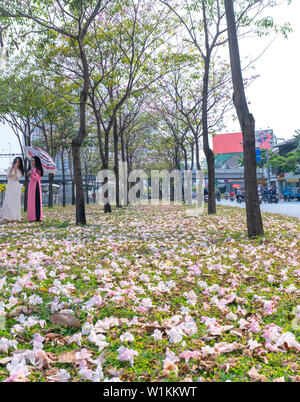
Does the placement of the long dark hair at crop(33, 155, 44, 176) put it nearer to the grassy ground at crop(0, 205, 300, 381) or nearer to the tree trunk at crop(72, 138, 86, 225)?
the tree trunk at crop(72, 138, 86, 225)

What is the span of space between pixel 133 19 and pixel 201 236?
38.8 feet

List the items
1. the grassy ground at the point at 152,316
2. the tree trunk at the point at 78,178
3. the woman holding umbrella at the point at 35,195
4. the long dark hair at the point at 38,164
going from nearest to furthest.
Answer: the grassy ground at the point at 152,316, the tree trunk at the point at 78,178, the long dark hair at the point at 38,164, the woman holding umbrella at the point at 35,195

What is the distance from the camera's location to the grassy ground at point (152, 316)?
2127 millimetres

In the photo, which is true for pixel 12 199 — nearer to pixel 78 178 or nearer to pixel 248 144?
pixel 78 178

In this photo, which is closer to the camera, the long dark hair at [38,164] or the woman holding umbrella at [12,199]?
the long dark hair at [38,164]

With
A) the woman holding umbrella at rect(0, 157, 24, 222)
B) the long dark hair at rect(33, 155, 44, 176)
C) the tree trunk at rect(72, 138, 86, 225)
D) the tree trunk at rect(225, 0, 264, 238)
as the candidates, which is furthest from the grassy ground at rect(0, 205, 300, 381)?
the woman holding umbrella at rect(0, 157, 24, 222)

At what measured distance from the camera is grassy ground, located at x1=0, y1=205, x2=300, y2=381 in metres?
2.13

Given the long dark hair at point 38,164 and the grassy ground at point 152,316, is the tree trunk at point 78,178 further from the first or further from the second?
the grassy ground at point 152,316

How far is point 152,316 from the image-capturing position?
9.91 ft

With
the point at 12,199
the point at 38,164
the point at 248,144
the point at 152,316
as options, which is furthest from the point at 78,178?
the point at 152,316

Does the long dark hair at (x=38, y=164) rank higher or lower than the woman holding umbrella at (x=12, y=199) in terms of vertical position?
higher

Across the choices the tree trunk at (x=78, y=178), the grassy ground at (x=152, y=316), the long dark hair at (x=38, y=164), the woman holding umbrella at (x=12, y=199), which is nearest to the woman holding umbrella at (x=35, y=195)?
the long dark hair at (x=38, y=164)

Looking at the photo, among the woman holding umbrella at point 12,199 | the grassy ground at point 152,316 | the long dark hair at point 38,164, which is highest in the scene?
the long dark hair at point 38,164

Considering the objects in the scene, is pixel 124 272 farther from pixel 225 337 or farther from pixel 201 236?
pixel 201 236
